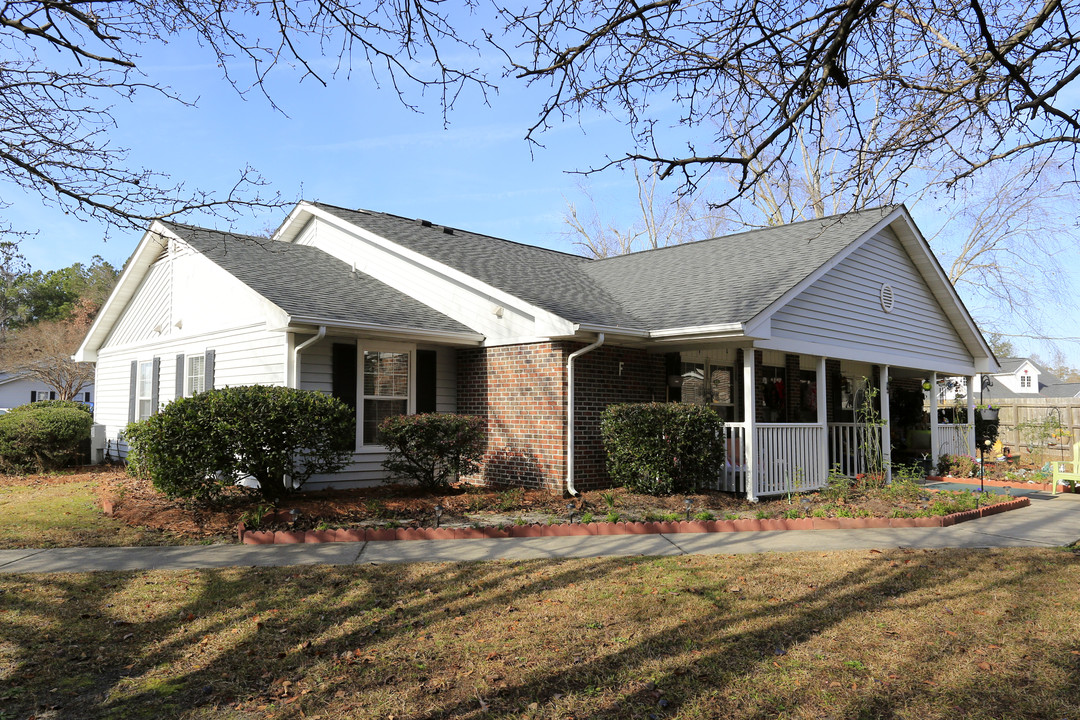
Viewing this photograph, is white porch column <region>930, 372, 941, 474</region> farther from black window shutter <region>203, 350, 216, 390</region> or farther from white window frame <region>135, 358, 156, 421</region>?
white window frame <region>135, 358, 156, 421</region>

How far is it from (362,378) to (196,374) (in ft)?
13.6

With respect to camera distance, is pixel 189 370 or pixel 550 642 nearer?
pixel 550 642

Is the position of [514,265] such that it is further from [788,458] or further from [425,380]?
[788,458]

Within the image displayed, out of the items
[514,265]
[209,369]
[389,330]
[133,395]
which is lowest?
[133,395]

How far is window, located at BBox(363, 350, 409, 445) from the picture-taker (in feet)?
37.3

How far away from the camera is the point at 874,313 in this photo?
13586 mm

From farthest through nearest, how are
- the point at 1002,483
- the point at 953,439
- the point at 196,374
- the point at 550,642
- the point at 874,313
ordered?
the point at 953,439 < the point at 874,313 < the point at 1002,483 < the point at 196,374 < the point at 550,642

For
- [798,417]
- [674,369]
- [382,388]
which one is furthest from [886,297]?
[382,388]

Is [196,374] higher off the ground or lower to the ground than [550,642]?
higher

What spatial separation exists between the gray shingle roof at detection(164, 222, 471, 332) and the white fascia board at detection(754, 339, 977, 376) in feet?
17.0

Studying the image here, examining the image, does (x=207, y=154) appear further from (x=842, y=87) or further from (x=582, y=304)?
(x=582, y=304)

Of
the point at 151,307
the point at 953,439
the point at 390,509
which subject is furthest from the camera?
the point at 953,439

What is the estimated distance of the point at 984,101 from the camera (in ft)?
19.8

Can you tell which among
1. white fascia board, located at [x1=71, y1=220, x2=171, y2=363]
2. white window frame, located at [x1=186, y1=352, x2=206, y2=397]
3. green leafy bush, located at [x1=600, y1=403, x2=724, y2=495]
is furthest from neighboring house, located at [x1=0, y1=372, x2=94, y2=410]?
green leafy bush, located at [x1=600, y1=403, x2=724, y2=495]
